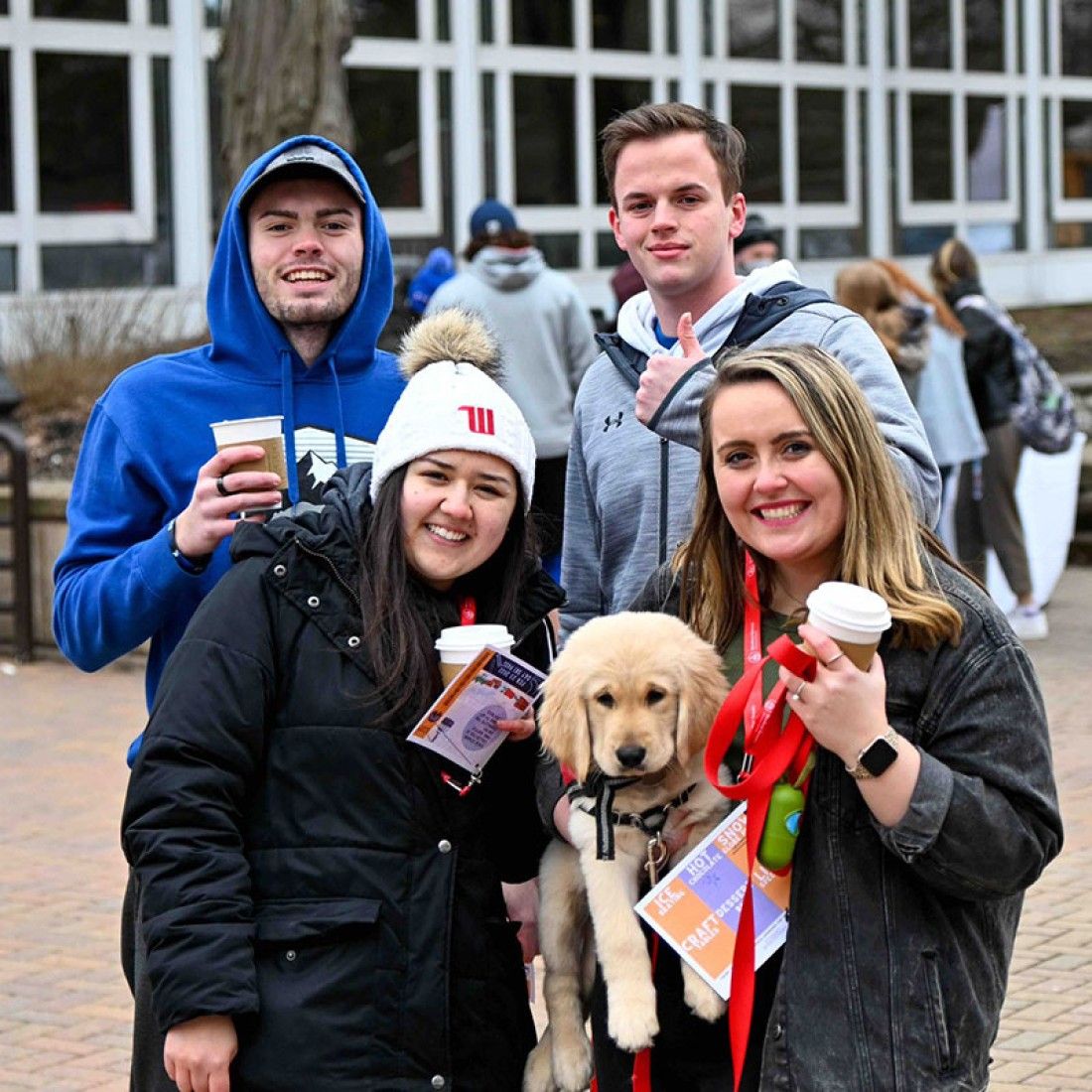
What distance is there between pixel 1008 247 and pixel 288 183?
25944 millimetres

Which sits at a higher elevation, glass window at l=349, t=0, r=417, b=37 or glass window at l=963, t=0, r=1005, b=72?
glass window at l=963, t=0, r=1005, b=72

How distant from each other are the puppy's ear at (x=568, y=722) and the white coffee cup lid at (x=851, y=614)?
55cm

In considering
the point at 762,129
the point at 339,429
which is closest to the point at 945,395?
the point at 339,429

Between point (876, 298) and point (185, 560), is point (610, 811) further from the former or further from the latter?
point (876, 298)

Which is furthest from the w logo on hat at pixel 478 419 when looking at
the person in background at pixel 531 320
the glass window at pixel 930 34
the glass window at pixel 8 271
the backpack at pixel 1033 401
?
the glass window at pixel 930 34

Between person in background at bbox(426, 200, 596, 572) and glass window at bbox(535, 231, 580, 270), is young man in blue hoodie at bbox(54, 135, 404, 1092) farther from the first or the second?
glass window at bbox(535, 231, 580, 270)

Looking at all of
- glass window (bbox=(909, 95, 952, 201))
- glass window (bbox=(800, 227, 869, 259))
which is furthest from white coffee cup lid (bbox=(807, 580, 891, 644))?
glass window (bbox=(909, 95, 952, 201))

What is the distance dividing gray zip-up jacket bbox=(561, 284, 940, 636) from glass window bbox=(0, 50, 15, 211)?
16.1 m

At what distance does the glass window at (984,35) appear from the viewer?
28.3 meters

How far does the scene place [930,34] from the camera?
27.8m

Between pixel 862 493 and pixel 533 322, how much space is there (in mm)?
7238

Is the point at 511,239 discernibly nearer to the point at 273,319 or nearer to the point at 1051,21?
the point at 273,319

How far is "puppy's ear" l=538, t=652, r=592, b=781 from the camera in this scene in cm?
311

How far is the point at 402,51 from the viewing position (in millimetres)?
22188
